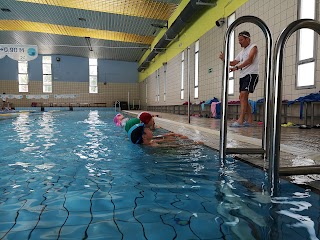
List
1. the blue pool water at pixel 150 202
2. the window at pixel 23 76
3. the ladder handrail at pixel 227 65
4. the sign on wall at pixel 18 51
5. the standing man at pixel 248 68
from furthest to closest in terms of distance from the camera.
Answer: the window at pixel 23 76 < the sign on wall at pixel 18 51 < the standing man at pixel 248 68 < the ladder handrail at pixel 227 65 < the blue pool water at pixel 150 202

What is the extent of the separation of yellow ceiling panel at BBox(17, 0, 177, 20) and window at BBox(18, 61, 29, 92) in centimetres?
1220

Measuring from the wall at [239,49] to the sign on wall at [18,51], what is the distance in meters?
5.86

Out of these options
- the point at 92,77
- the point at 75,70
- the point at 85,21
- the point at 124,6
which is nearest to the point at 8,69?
the point at 75,70

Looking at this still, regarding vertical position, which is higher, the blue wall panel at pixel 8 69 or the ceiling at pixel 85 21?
the ceiling at pixel 85 21

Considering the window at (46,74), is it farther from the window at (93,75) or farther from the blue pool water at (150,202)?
the blue pool water at (150,202)

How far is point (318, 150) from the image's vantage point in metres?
2.40

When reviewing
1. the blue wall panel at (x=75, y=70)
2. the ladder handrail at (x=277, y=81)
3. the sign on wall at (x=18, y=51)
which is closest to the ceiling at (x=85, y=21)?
the sign on wall at (x=18, y=51)

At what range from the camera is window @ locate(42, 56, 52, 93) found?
21062 mm

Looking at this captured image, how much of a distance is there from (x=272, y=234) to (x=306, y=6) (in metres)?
4.79

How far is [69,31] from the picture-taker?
1445 cm

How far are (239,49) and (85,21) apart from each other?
845 centimetres

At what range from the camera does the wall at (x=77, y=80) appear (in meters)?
20.8

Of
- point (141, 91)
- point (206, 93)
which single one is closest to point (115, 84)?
point (141, 91)

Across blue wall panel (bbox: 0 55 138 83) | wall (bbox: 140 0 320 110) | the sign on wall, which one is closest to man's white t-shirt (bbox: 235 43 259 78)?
wall (bbox: 140 0 320 110)
